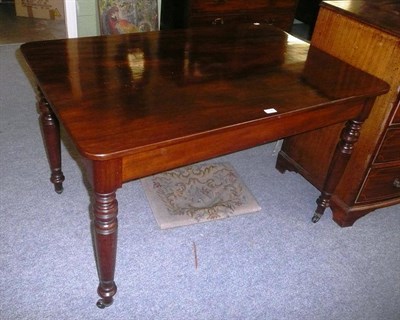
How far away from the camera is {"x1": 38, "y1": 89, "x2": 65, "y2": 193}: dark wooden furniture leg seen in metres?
1.43

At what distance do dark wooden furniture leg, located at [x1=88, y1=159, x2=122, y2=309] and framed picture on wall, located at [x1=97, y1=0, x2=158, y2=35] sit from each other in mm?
1710

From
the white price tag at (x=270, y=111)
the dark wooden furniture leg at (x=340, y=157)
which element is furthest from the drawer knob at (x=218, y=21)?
the white price tag at (x=270, y=111)

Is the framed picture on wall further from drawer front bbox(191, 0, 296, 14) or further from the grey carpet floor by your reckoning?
the grey carpet floor

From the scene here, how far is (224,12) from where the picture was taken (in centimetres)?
248

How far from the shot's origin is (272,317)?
135cm

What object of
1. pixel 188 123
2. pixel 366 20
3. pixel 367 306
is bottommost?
pixel 367 306

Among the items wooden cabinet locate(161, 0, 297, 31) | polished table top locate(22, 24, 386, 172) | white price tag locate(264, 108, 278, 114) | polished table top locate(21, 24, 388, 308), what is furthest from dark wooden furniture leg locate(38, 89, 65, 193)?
wooden cabinet locate(161, 0, 297, 31)

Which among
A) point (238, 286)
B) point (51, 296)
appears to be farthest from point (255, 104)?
point (51, 296)

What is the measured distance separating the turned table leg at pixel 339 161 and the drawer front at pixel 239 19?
4.50 feet

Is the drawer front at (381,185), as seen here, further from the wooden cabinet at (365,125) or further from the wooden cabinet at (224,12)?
the wooden cabinet at (224,12)

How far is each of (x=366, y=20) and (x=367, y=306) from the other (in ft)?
3.65

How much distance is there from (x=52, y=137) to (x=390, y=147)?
140 centimetres

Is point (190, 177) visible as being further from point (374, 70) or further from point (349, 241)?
point (374, 70)

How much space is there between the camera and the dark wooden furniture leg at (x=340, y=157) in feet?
4.60
